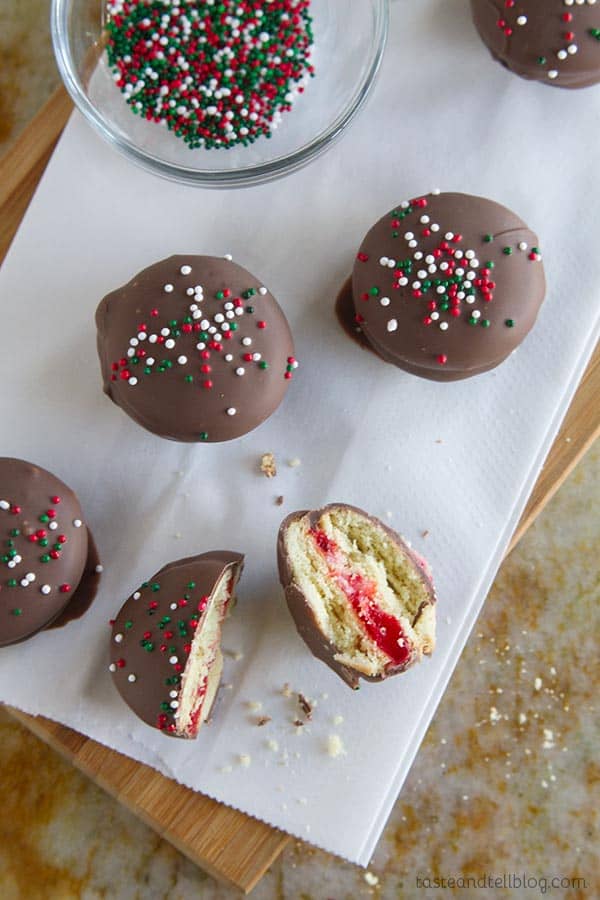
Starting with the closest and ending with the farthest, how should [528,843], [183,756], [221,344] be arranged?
[221,344] → [183,756] → [528,843]

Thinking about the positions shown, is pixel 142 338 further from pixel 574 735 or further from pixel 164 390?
pixel 574 735

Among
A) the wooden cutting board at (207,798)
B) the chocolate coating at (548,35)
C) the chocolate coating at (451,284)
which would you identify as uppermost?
the chocolate coating at (548,35)

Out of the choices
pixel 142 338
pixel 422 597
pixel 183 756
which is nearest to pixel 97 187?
pixel 142 338

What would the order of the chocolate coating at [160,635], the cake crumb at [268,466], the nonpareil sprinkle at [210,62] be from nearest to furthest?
the chocolate coating at [160,635], the nonpareil sprinkle at [210,62], the cake crumb at [268,466]

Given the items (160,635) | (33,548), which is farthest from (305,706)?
(33,548)

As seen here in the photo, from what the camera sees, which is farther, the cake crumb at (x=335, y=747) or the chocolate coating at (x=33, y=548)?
the cake crumb at (x=335, y=747)

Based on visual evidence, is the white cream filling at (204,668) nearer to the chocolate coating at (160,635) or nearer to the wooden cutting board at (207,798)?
the chocolate coating at (160,635)

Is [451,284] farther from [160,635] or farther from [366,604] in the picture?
[160,635]

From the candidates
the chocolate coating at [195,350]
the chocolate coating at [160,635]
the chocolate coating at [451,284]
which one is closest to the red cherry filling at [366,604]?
the chocolate coating at [160,635]
